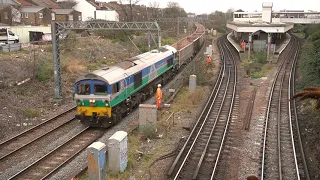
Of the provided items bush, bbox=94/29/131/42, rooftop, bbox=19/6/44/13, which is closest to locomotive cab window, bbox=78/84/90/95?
bush, bbox=94/29/131/42

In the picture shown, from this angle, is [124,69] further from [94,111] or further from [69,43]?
[69,43]

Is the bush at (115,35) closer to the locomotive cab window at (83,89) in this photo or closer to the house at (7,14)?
the house at (7,14)

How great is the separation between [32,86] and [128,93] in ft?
25.1

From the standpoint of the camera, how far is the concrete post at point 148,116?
50.8ft

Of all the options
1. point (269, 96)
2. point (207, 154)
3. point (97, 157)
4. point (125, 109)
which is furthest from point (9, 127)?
point (269, 96)

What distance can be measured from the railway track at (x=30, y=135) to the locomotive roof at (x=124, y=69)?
3.01m

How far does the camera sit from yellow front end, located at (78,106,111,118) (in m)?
16.3

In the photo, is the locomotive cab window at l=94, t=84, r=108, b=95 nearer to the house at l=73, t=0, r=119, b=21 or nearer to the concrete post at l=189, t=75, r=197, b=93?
the concrete post at l=189, t=75, r=197, b=93

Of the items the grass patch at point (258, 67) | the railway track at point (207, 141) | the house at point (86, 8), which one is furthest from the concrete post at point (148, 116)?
the house at point (86, 8)

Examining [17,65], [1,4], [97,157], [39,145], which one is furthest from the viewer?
[1,4]

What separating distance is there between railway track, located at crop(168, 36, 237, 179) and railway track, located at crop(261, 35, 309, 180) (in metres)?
1.81

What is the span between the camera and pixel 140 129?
622 inches

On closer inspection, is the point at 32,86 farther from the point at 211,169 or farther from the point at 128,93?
the point at 211,169

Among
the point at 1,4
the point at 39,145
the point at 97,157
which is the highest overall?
the point at 1,4
